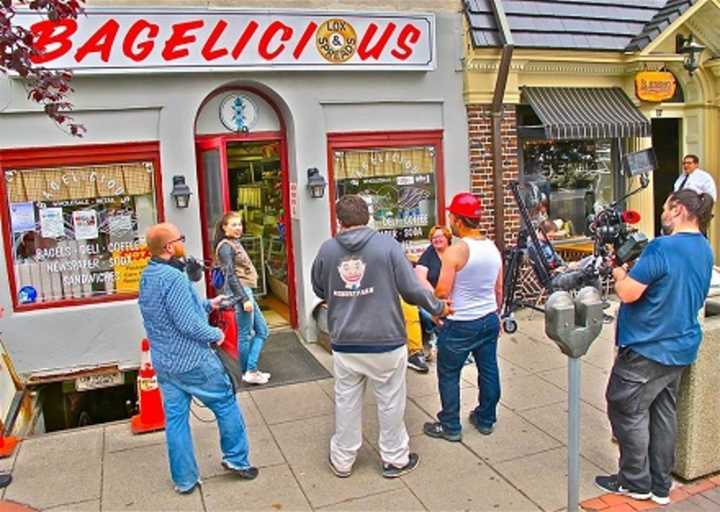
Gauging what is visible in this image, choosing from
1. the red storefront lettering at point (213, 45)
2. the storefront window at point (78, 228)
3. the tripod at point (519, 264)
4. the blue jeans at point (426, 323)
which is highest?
the red storefront lettering at point (213, 45)

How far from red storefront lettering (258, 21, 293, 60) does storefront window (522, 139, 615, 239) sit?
11.5ft

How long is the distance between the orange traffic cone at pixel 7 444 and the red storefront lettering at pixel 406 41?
17.2 feet

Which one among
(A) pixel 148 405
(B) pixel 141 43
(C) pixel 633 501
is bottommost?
(C) pixel 633 501

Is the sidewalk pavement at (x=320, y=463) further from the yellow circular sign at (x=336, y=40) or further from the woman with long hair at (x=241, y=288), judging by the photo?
the yellow circular sign at (x=336, y=40)

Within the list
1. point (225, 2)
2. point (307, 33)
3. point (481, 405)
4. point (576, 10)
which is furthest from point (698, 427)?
point (576, 10)

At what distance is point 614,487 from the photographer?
14.0 feet

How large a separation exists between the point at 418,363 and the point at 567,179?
4.14 m

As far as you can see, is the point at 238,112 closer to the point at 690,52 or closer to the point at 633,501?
the point at 633,501

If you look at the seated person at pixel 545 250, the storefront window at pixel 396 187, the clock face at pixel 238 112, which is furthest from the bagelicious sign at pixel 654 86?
the clock face at pixel 238 112

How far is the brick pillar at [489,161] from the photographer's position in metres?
8.34

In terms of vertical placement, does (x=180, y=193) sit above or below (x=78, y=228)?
above

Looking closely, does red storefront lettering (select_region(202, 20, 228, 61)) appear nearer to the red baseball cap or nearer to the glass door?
the glass door

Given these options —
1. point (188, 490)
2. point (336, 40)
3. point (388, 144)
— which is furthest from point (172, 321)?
point (388, 144)

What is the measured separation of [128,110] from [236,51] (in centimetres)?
122
